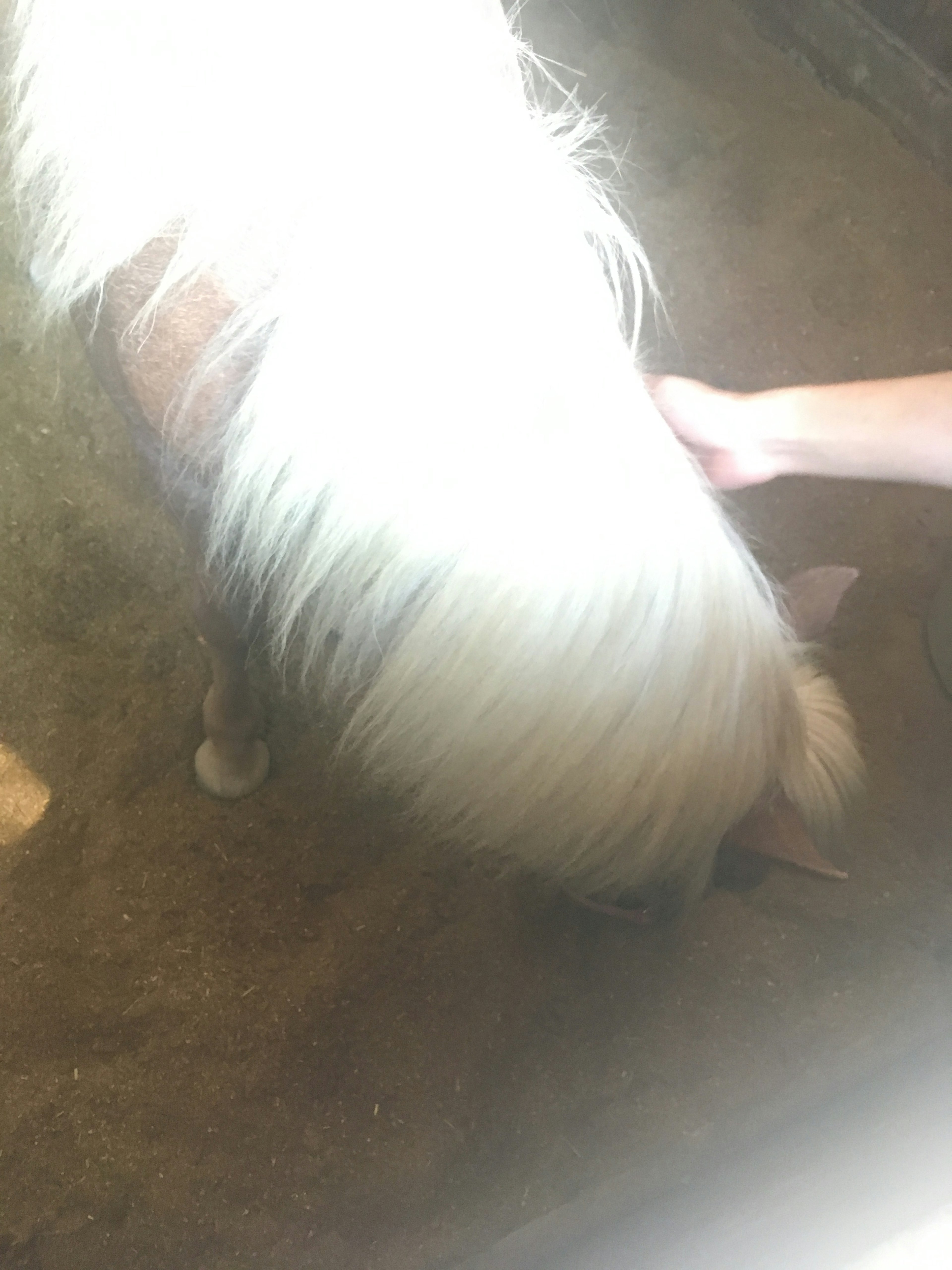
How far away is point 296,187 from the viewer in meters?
0.52

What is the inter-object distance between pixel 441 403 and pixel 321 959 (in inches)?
24.3

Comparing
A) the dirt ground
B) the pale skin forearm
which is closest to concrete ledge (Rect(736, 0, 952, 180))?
the dirt ground

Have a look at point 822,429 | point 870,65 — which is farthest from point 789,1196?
point 870,65

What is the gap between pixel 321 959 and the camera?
0.90 m

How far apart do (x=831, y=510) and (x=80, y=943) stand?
957mm

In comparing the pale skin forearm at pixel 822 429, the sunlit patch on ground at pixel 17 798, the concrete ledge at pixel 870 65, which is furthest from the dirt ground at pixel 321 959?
the concrete ledge at pixel 870 65

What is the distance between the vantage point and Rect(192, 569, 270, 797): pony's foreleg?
34.0 inches

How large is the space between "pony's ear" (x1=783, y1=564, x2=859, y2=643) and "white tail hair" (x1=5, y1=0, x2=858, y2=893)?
0.30 feet

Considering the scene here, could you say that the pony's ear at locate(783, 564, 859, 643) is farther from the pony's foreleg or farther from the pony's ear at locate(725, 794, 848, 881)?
the pony's foreleg

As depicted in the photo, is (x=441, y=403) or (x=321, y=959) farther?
(x=321, y=959)

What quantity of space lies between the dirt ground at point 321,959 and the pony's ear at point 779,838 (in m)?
0.08

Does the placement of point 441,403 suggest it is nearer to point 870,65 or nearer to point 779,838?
point 779,838

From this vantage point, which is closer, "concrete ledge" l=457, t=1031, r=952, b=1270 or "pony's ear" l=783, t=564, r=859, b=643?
"concrete ledge" l=457, t=1031, r=952, b=1270

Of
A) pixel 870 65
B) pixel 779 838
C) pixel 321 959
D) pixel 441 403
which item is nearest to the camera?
pixel 441 403
